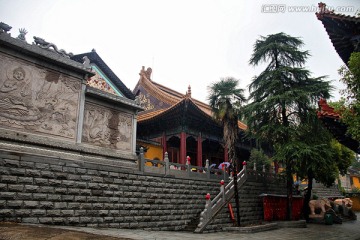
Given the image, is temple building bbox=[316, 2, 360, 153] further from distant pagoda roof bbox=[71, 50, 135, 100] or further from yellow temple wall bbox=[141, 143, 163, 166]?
yellow temple wall bbox=[141, 143, 163, 166]

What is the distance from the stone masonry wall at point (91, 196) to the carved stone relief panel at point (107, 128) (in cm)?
127

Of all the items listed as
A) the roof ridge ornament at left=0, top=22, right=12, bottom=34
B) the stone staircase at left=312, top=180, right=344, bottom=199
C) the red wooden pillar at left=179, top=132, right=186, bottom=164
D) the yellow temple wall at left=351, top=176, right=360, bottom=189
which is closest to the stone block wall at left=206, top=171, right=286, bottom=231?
the red wooden pillar at left=179, top=132, right=186, bottom=164

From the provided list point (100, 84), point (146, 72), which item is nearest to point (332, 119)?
point (100, 84)

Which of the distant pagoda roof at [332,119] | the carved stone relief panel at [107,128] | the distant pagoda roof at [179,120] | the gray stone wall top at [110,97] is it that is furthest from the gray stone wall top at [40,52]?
the distant pagoda roof at [179,120]

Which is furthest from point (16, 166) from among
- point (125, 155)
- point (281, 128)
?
point (281, 128)

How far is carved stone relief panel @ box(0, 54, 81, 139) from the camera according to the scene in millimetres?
8266

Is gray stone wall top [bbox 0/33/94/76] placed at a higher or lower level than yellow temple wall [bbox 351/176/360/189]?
higher

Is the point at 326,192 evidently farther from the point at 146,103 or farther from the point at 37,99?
the point at 37,99

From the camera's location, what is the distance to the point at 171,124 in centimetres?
1911

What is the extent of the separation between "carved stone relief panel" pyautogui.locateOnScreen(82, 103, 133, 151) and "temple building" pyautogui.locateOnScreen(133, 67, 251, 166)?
5995mm

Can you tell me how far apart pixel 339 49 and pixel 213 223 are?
7.69 m

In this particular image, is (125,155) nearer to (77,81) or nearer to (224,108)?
(77,81)

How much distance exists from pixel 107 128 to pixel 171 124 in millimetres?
8273

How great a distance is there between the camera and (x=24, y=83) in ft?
28.5
